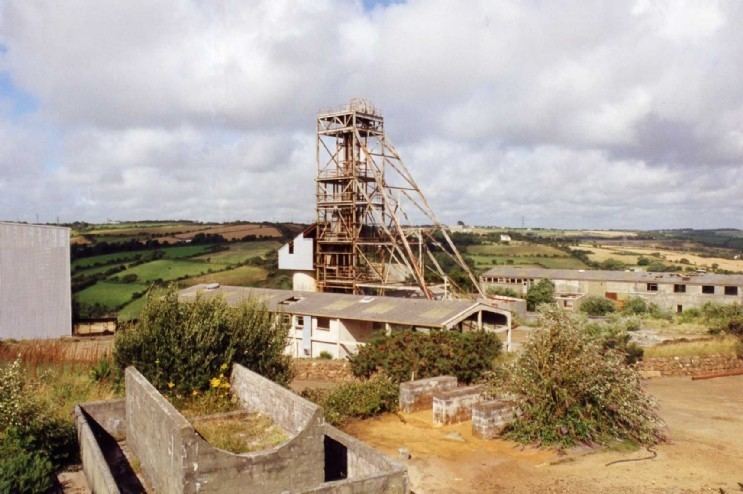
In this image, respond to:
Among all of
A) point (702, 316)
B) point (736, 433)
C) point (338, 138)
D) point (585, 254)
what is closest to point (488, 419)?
point (736, 433)

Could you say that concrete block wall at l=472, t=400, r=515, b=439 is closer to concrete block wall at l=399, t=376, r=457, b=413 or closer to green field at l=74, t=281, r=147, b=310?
concrete block wall at l=399, t=376, r=457, b=413

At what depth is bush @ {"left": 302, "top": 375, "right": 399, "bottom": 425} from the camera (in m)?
17.5

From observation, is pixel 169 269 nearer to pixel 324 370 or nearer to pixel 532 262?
pixel 324 370

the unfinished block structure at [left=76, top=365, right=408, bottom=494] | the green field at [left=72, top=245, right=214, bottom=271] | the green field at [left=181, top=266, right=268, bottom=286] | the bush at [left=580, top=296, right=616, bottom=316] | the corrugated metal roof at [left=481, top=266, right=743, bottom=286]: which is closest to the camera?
the unfinished block structure at [left=76, top=365, right=408, bottom=494]

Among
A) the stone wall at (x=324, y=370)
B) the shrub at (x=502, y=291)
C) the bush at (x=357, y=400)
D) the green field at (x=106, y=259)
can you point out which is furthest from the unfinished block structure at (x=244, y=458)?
the green field at (x=106, y=259)

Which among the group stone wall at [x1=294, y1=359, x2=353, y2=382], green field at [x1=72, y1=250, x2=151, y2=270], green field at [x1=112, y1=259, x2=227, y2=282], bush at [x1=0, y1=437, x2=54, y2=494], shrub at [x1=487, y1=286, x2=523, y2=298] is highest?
green field at [x1=72, y1=250, x2=151, y2=270]

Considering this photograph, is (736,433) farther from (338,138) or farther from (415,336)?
(338,138)

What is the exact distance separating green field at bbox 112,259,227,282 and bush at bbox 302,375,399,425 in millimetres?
40932

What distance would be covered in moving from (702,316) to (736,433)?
3110cm

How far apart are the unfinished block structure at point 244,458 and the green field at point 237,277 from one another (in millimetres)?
40930

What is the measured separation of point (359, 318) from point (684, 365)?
46.1 feet

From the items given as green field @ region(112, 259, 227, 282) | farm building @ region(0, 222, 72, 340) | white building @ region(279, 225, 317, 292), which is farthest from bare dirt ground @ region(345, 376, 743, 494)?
green field @ region(112, 259, 227, 282)

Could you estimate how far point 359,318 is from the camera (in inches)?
1145

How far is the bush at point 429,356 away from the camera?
20953 mm
